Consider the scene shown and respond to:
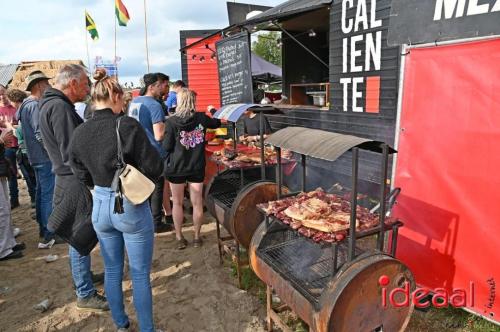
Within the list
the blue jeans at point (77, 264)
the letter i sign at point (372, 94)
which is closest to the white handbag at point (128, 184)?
the blue jeans at point (77, 264)

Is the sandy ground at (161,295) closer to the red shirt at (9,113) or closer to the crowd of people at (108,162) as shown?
the crowd of people at (108,162)

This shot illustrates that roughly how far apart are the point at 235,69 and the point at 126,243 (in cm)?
500

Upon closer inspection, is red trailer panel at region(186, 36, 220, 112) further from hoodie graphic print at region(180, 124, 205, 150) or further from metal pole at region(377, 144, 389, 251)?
metal pole at region(377, 144, 389, 251)

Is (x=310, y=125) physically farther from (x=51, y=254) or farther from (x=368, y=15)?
(x=51, y=254)

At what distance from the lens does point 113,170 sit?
2.45 meters

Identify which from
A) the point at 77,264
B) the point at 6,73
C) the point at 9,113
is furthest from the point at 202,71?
the point at 6,73

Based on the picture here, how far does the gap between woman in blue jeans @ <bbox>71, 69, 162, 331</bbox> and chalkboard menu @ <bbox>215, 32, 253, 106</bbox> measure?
4034mm

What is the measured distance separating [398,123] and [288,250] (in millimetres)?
1806

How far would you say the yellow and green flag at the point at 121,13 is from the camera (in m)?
14.5

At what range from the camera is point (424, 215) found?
11.4ft

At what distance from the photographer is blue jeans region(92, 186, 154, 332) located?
2508 mm

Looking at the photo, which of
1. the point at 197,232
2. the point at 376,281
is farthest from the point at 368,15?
the point at 197,232

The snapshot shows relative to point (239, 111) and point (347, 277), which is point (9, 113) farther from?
point (347, 277)

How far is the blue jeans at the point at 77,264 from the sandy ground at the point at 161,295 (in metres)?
0.23
